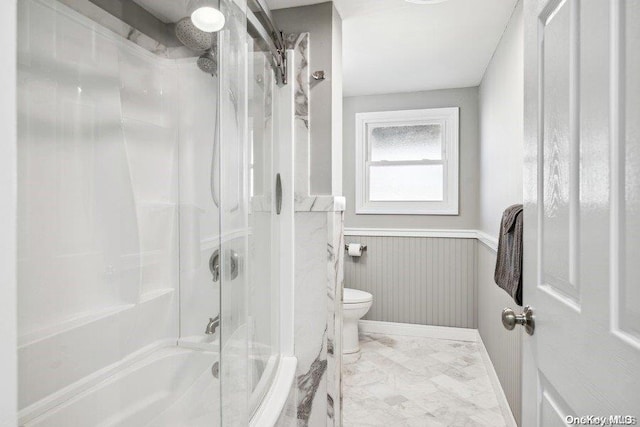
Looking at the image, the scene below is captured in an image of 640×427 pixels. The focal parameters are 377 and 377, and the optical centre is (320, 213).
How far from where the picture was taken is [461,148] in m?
3.48

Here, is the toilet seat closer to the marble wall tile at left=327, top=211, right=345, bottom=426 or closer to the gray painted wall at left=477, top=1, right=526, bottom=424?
the gray painted wall at left=477, top=1, right=526, bottom=424

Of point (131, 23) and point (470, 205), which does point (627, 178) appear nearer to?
point (131, 23)

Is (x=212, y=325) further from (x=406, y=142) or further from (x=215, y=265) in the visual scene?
(x=406, y=142)

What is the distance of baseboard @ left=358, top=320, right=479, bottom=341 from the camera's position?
3.41 meters

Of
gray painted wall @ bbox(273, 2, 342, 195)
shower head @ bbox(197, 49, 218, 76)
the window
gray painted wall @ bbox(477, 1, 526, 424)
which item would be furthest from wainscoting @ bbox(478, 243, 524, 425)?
shower head @ bbox(197, 49, 218, 76)

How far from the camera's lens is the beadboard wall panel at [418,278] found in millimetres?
3422

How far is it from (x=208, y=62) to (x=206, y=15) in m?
0.11

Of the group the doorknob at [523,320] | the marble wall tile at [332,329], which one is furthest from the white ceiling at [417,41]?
the doorknob at [523,320]

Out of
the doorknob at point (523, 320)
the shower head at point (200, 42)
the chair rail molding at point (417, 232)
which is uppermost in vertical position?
the shower head at point (200, 42)

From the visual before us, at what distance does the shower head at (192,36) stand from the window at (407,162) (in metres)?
2.89

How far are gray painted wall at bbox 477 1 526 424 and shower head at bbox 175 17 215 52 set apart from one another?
1.60m

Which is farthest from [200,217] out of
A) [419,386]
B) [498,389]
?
[498,389]

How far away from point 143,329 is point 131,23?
2.19ft

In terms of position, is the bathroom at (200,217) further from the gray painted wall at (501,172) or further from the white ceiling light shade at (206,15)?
the gray painted wall at (501,172)
